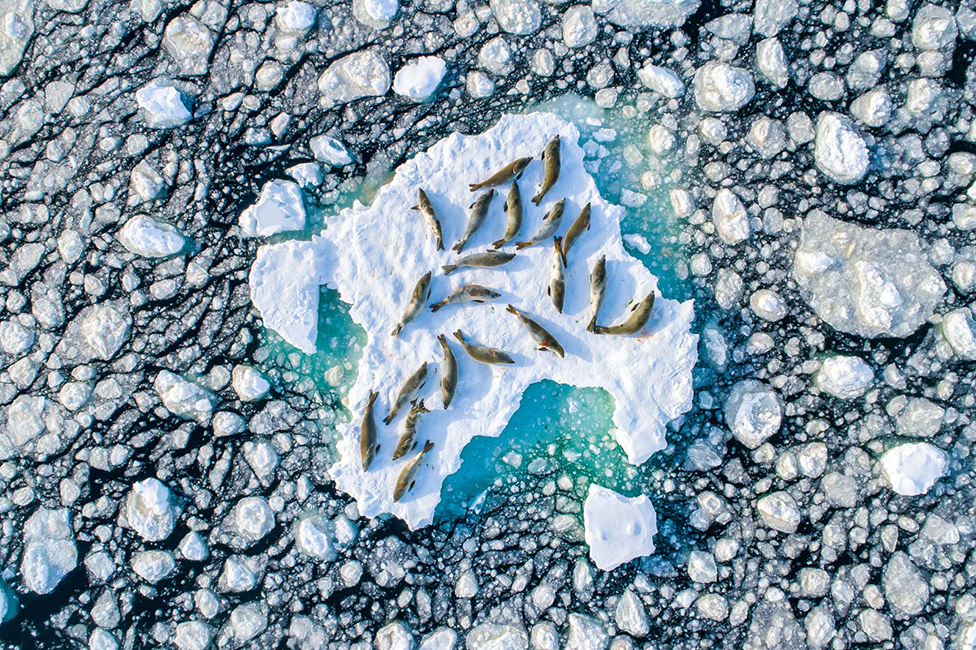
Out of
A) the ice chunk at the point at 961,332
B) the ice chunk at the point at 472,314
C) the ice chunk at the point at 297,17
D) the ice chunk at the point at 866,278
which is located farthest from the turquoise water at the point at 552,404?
the ice chunk at the point at 961,332

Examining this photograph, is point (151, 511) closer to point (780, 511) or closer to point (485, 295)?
point (485, 295)

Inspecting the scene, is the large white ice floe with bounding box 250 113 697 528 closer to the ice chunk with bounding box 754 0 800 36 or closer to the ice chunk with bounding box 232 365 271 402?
the ice chunk with bounding box 232 365 271 402

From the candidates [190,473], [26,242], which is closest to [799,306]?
[190,473]

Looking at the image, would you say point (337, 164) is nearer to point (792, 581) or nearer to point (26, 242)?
point (26, 242)

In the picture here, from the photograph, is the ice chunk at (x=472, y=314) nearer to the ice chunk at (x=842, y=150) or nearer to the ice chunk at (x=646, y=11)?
the ice chunk at (x=646, y=11)

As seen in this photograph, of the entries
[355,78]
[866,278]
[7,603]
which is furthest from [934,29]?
[7,603]

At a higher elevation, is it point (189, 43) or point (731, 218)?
point (189, 43)
